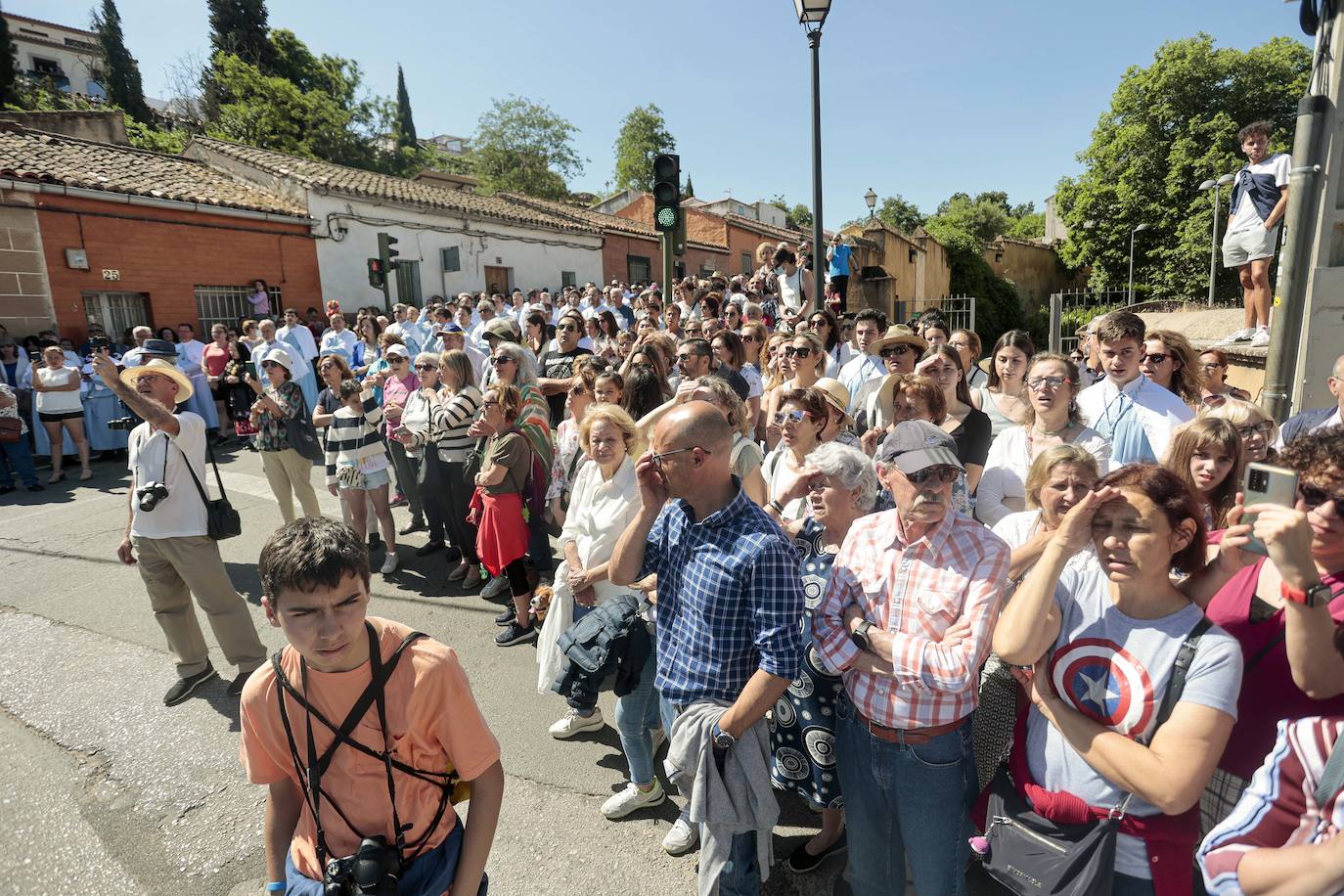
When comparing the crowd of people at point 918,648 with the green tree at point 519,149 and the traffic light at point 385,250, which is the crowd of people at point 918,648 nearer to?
the traffic light at point 385,250

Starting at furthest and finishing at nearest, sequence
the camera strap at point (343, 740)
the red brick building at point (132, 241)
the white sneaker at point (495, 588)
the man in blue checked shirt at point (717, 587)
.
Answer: the red brick building at point (132, 241) < the white sneaker at point (495, 588) < the man in blue checked shirt at point (717, 587) < the camera strap at point (343, 740)

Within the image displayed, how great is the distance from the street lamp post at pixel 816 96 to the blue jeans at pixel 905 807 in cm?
568

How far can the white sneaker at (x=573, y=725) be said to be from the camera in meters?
3.77

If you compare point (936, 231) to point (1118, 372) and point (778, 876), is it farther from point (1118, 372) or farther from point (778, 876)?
point (778, 876)

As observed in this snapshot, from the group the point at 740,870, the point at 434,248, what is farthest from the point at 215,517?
the point at 434,248

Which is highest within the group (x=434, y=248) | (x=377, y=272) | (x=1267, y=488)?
(x=434, y=248)

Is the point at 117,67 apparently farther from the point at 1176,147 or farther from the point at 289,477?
the point at 1176,147

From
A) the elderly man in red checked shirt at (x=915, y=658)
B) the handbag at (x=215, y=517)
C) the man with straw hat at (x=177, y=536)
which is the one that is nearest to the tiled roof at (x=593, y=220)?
the man with straw hat at (x=177, y=536)

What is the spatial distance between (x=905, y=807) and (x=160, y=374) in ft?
15.5

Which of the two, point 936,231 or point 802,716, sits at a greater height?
point 936,231

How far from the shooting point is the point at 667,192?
719cm

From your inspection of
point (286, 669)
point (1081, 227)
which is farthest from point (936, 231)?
point (286, 669)

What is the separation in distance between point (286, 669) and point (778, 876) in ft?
7.01

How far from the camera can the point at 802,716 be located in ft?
8.54
